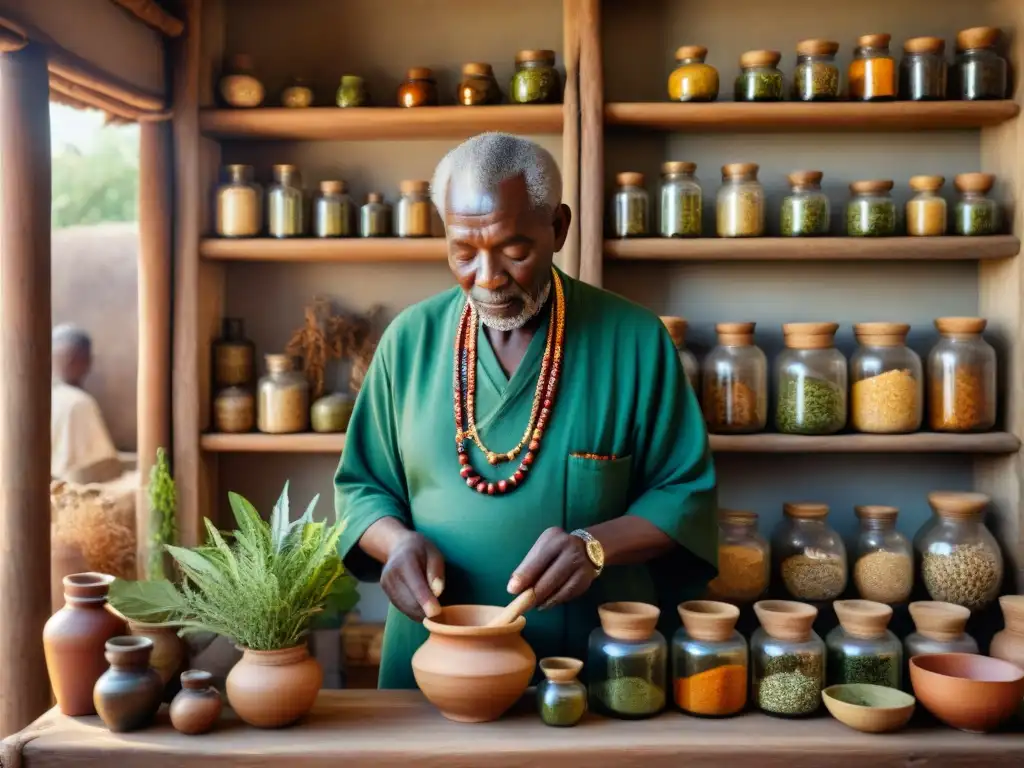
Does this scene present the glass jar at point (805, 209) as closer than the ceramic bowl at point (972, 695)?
No

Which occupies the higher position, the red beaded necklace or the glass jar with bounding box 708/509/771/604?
the red beaded necklace

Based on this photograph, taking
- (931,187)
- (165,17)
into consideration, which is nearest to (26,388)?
(165,17)

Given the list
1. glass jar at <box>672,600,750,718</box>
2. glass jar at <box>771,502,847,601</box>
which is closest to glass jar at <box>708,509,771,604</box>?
→ glass jar at <box>771,502,847,601</box>

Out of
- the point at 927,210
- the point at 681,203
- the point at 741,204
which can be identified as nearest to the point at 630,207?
the point at 681,203

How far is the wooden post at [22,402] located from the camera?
2.11 meters

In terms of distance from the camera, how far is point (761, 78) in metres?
2.78

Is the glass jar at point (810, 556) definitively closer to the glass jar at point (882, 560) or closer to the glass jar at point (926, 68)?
the glass jar at point (882, 560)

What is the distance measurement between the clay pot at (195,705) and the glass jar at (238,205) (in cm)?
168

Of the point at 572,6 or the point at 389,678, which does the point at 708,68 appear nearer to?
the point at 572,6

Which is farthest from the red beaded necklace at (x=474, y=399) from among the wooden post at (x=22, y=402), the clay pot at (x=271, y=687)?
the wooden post at (x=22, y=402)

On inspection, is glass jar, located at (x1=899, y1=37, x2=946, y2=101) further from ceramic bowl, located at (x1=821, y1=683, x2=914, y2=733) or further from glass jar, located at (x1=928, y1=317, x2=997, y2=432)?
ceramic bowl, located at (x1=821, y1=683, x2=914, y2=733)

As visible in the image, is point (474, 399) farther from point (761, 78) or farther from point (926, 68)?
point (926, 68)

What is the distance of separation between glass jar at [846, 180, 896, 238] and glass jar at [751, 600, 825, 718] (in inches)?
60.4

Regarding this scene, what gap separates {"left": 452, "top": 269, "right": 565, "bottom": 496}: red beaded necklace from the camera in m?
1.78
